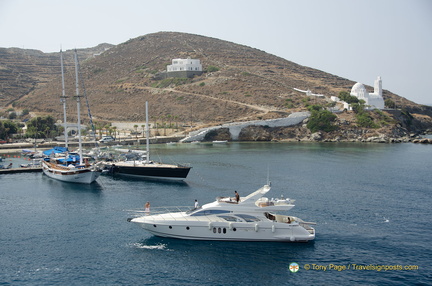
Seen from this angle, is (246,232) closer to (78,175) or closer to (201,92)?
(78,175)

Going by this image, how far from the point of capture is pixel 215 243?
3331cm

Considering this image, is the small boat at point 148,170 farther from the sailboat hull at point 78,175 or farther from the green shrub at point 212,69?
the green shrub at point 212,69

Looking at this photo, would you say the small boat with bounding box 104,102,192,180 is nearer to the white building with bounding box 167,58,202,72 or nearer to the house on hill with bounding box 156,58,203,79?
the house on hill with bounding box 156,58,203,79

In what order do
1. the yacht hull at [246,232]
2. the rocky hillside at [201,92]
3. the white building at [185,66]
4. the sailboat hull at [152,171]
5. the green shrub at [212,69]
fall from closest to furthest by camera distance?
the yacht hull at [246,232]
the sailboat hull at [152,171]
the rocky hillside at [201,92]
the white building at [185,66]
the green shrub at [212,69]

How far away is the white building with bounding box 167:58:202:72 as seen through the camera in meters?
170

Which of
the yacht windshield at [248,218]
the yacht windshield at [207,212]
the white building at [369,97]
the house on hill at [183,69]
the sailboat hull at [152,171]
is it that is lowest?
the yacht windshield at [248,218]

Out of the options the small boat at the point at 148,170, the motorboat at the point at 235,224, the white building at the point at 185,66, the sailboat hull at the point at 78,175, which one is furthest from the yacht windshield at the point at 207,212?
the white building at the point at 185,66

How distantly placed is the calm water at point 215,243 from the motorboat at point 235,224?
0.72 meters

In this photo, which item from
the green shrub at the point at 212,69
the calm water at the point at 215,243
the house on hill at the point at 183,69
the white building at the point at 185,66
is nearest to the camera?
the calm water at the point at 215,243

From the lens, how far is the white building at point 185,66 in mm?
169863

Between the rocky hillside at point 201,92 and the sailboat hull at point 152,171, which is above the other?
the rocky hillside at point 201,92

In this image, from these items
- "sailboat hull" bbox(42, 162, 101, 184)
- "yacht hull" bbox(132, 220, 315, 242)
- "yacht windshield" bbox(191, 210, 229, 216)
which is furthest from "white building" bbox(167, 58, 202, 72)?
"yacht hull" bbox(132, 220, 315, 242)

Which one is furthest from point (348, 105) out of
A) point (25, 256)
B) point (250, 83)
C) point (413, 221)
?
point (25, 256)

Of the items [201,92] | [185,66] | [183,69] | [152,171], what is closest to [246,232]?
[152,171]
